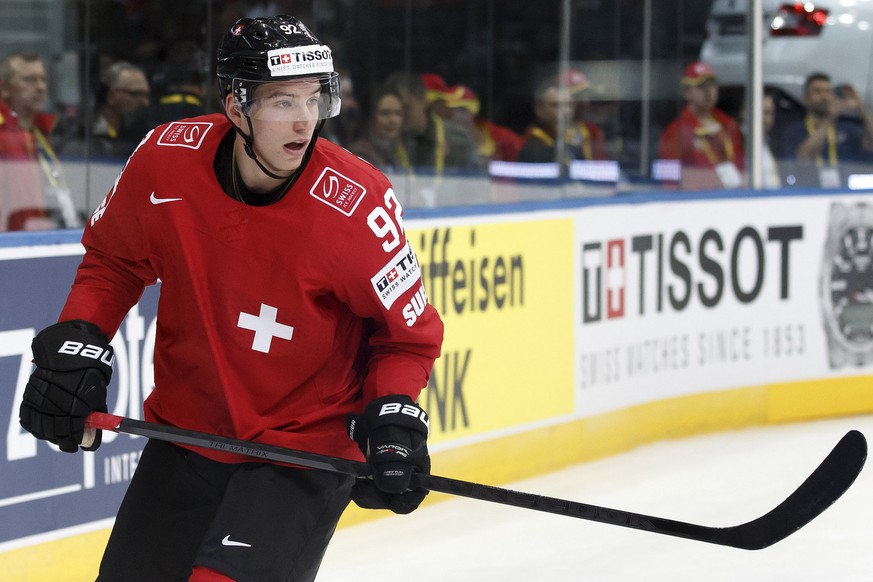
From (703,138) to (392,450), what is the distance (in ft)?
16.2

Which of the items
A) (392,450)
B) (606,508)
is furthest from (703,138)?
(392,450)

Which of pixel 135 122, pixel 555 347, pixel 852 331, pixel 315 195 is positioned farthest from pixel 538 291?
pixel 315 195

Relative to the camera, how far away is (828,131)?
7074 mm

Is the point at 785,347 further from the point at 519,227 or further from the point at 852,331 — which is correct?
the point at 519,227

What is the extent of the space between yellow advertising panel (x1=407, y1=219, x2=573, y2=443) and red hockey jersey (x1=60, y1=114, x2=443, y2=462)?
7.01ft

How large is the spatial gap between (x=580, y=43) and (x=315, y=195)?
4.62m

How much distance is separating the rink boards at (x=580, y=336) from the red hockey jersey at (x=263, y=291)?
130cm

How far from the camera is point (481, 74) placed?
664cm

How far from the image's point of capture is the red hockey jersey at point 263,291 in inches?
87.1

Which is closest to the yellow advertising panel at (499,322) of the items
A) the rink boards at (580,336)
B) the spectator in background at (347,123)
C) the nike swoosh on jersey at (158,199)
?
the rink boards at (580,336)

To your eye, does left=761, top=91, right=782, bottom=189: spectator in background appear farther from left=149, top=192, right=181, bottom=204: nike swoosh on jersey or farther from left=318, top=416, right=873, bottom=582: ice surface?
left=149, top=192, right=181, bottom=204: nike swoosh on jersey

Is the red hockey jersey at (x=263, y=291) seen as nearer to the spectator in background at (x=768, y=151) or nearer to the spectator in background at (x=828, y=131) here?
the spectator in background at (x=768, y=151)

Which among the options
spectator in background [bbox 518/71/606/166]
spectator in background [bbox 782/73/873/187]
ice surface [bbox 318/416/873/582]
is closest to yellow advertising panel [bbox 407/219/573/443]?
ice surface [bbox 318/416/873/582]

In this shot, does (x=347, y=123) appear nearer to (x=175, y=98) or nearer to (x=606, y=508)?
(x=175, y=98)
